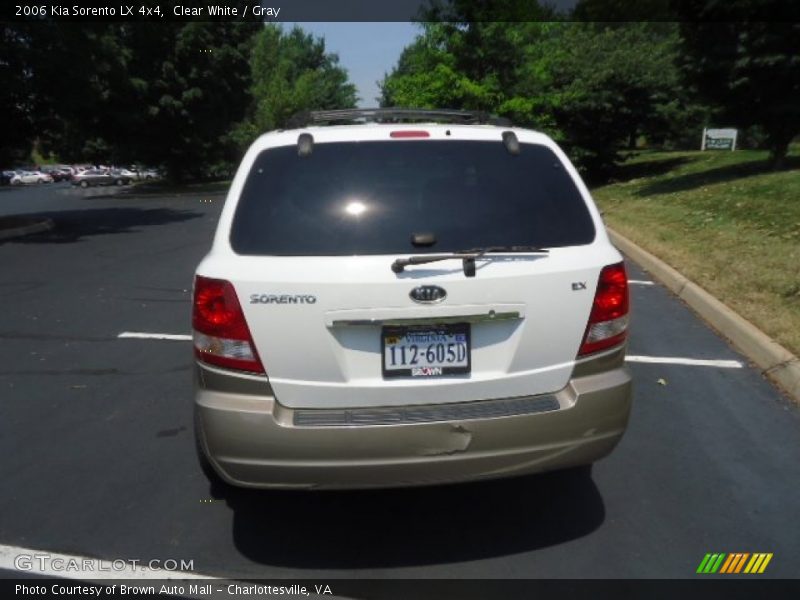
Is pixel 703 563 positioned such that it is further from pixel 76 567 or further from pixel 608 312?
pixel 76 567

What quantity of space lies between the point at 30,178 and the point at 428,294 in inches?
2605

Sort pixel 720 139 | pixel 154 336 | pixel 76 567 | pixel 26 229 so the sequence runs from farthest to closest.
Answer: pixel 720 139 < pixel 26 229 < pixel 154 336 < pixel 76 567

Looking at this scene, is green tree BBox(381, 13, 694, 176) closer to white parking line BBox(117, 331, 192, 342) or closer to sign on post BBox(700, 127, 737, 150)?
sign on post BBox(700, 127, 737, 150)

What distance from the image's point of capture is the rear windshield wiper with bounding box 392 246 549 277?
3.05 metres

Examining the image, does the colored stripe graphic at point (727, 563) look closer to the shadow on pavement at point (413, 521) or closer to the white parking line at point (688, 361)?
the shadow on pavement at point (413, 521)

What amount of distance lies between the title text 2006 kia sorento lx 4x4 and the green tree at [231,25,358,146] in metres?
40.7

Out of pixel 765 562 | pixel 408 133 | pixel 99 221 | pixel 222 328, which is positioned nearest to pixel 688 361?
pixel 765 562

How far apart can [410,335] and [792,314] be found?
16.4 feet

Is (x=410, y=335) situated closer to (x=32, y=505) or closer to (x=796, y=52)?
(x=32, y=505)

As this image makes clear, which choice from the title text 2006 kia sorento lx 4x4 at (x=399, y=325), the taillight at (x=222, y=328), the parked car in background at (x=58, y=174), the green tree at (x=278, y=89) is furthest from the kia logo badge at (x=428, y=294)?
the parked car in background at (x=58, y=174)

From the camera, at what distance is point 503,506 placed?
3820mm

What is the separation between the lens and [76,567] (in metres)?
3.27

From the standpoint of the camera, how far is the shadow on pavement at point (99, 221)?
16.5 meters
